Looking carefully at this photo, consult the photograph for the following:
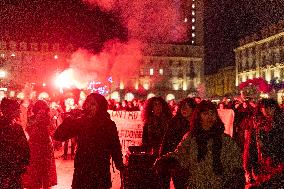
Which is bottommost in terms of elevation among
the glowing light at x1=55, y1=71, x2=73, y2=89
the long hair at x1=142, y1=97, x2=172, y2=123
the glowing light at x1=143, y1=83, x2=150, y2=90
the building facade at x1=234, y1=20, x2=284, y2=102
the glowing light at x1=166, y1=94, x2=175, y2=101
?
the long hair at x1=142, y1=97, x2=172, y2=123

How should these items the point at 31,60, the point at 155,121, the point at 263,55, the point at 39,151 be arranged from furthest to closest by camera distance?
the point at 31,60 < the point at 263,55 < the point at 39,151 < the point at 155,121

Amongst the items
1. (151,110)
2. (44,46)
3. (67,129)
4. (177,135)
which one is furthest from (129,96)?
(67,129)

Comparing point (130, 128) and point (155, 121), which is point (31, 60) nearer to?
point (130, 128)

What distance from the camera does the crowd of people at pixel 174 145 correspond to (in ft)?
13.0

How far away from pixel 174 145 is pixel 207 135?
223cm

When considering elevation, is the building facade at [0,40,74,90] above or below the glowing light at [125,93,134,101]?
above

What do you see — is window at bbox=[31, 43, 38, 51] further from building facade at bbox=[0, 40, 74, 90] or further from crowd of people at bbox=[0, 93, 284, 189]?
crowd of people at bbox=[0, 93, 284, 189]

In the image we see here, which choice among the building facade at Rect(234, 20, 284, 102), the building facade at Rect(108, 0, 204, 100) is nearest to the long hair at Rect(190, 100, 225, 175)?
the building facade at Rect(234, 20, 284, 102)

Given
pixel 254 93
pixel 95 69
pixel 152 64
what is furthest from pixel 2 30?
pixel 254 93

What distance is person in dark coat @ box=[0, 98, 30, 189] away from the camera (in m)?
4.84

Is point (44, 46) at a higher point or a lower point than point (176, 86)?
higher

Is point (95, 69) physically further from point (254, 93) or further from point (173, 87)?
point (254, 93)

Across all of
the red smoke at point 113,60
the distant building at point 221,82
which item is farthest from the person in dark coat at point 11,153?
the distant building at point 221,82

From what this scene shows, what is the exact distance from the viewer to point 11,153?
4.87 m
